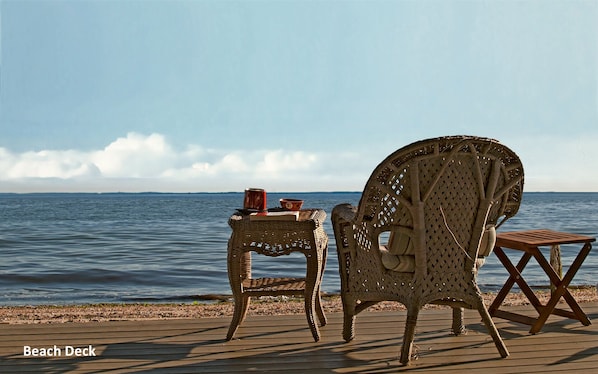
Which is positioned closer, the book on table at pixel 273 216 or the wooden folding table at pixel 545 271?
the book on table at pixel 273 216

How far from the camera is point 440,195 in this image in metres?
3.08

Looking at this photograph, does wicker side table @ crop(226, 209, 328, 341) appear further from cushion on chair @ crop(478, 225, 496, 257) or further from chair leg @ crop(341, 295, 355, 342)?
cushion on chair @ crop(478, 225, 496, 257)

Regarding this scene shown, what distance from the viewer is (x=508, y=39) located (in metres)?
9.88

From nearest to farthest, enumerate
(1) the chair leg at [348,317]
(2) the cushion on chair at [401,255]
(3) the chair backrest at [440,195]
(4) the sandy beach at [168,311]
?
(3) the chair backrest at [440,195], (2) the cushion on chair at [401,255], (1) the chair leg at [348,317], (4) the sandy beach at [168,311]

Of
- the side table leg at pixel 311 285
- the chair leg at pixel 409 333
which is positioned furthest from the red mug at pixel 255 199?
the chair leg at pixel 409 333

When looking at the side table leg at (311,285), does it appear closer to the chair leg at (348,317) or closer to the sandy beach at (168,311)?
the chair leg at (348,317)

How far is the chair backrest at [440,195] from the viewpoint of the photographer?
304 centimetres

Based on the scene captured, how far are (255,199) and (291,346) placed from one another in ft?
3.02

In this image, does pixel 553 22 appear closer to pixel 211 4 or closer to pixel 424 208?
pixel 211 4

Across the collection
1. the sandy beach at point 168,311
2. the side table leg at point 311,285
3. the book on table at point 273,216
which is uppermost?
the book on table at point 273,216

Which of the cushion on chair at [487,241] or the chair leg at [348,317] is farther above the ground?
the cushion on chair at [487,241]

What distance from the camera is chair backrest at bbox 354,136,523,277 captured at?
3041 millimetres

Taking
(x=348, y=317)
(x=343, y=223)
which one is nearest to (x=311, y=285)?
(x=348, y=317)

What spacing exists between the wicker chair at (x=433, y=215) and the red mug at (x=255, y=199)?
74 cm
